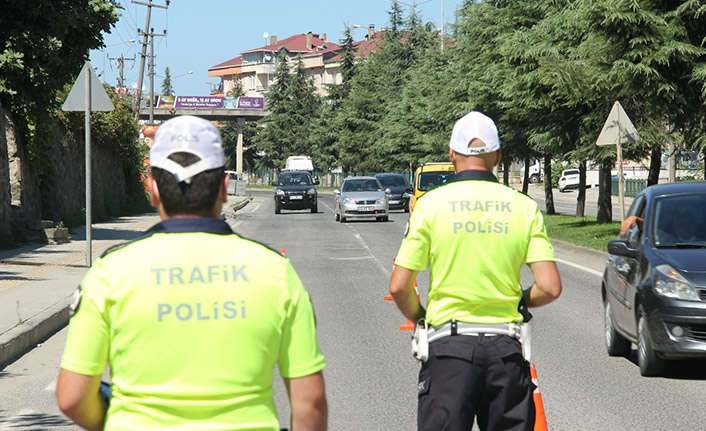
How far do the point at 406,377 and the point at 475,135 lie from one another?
198 inches

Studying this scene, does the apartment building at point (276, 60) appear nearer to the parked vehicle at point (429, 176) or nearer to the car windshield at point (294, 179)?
the car windshield at point (294, 179)

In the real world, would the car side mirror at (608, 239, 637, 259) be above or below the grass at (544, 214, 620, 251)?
above

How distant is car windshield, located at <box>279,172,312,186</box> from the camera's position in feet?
151

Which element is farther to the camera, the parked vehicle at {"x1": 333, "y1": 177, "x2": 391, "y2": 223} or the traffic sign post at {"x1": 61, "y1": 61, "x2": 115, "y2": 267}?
the parked vehicle at {"x1": 333, "y1": 177, "x2": 391, "y2": 223}

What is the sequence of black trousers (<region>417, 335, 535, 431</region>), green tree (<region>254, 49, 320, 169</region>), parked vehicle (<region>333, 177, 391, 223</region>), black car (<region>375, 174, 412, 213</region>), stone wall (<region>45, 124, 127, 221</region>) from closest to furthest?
1. black trousers (<region>417, 335, 535, 431</region>)
2. stone wall (<region>45, 124, 127, 221</region>)
3. parked vehicle (<region>333, 177, 391, 223</region>)
4. black car (<region>375, 174, 412, 213</region>)
5. green tree (<region>254, 49, 320, 169</region>)

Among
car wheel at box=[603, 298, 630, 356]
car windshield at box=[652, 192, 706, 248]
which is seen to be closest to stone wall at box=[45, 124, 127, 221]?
car wheel at box=[603, 298, 630, 356]

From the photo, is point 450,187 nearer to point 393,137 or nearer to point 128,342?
point 128,342

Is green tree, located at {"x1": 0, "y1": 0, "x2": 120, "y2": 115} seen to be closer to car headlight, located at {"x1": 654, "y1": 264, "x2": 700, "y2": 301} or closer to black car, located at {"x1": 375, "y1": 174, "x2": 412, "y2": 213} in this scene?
car headlight, located at {"x1": 654, "y1": 264, "x2": 700, "y2": 301}

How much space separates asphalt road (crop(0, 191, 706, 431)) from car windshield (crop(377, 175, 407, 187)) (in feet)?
106

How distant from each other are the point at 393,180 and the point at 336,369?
4022 cm

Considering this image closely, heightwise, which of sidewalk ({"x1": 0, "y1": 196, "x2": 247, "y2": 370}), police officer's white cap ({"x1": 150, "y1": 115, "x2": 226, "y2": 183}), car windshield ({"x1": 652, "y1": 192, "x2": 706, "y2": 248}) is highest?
police officer's white cap ({"x1": 150, "y1": 115, "x2": 226, "y2": 183})

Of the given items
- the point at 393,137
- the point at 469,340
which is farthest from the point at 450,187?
the point at 393,137

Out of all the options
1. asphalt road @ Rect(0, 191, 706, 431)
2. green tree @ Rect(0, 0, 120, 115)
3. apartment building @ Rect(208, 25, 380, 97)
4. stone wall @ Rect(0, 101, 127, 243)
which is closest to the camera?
asphalt road @ Rect(0, 191, 706, 431)

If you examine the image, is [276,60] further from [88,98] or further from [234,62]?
[88,98]
